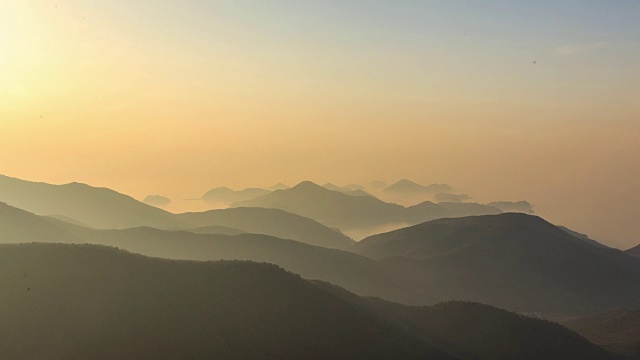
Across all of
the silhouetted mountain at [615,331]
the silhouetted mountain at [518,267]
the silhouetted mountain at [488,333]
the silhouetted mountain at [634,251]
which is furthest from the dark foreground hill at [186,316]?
the silhouetted mountain at [634,251]

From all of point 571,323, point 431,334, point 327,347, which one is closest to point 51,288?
point 327,347

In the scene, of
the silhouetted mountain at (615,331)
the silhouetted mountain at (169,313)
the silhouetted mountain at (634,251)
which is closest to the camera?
the silhouetted mountain at (169,313)

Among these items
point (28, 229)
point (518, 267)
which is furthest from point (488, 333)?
point (28, 229)

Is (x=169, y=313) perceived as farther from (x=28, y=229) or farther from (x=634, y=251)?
(x=634, y=251)

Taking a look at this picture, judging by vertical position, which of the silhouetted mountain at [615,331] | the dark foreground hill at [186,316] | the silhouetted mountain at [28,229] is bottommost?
the silhouetted mountain at [615,331]

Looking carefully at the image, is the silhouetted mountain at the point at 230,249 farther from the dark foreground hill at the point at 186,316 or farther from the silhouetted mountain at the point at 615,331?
the dark foreground hill at the point at 186,316

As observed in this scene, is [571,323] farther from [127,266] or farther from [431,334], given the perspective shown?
[127,266]

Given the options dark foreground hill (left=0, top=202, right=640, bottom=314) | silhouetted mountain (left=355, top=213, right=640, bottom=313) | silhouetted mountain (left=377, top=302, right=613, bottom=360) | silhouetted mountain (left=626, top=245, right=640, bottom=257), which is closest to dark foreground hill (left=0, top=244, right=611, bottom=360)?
silhouetted mountain (left=377, top=302, right=613, bottom=360)

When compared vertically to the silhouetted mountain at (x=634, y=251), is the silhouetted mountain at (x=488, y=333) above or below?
below

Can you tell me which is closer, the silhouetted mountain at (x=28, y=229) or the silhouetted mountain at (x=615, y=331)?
the silhouetted mountain at (x=615, y=331)
